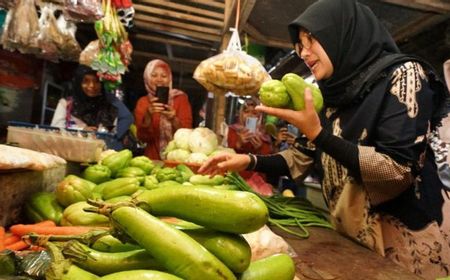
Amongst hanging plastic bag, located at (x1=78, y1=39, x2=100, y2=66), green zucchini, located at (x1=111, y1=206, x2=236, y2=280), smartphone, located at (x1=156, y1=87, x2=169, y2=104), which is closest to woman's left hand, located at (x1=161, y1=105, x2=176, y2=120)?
smartphone, located at (x1=156, y1=87, x2=169, y2=104)

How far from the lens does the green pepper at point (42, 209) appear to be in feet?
4.91

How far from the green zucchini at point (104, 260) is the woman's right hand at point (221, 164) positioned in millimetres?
1309

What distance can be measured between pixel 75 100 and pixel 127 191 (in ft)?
10.3

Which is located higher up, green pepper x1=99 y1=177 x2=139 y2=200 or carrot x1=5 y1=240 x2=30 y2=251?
green pepper x1=99 y1=177 x2=139 y2=200

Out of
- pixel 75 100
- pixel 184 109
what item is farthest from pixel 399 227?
pixel 75 100

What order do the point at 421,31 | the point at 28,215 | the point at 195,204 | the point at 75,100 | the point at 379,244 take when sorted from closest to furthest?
the point at 195,204 → the point at 28,215 → the point at 379,244 → the point at 421,31 → the point at 75,100

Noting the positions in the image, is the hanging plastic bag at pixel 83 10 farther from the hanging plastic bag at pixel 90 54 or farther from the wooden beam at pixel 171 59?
the wooden beam at pixel 171 59

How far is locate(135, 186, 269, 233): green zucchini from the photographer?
76 cm

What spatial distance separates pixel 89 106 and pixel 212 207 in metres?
4.12

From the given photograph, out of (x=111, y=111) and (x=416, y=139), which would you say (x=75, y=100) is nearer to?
(x=111, y=111)

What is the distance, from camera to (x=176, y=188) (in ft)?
2.74

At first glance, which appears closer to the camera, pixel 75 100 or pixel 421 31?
pixel 421 31

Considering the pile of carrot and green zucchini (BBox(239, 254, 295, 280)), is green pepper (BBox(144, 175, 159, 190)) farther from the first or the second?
green zucchini (BBox(239, 254, 295, 280))

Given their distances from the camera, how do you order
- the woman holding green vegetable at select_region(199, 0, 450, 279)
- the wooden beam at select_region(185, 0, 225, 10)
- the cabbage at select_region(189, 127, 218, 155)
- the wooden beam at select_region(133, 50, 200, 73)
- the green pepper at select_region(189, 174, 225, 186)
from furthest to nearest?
1. the wooden beam at select_region(133, 50, 200, 73)
2. the wooden beam at select_region(185, 0, 225, 10)
3. the cabbage at select_region(189, 127, 218, 155)
4. the green pepper at select_region(189, 174, 225, 186)
5. the woman holding green vegetable at select_region(199, 0, 450, 279)
